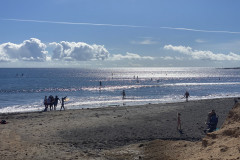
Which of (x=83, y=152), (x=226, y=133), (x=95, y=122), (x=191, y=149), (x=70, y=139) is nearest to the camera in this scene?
(x=226, y=133)

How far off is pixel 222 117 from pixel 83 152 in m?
14.6

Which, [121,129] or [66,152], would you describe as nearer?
[66,152]

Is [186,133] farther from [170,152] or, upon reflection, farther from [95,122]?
[95,122]

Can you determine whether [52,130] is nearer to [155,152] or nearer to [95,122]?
[95,122]

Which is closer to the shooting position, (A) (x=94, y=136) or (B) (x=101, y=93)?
(A) (x=94, y=136)

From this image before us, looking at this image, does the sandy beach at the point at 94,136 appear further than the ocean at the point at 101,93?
No

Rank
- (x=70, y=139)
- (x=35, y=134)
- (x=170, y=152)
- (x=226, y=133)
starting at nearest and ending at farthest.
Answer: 1. (x=226, y=133)
2. (x=170, y=152)
3. (x=70, y=139)
4. (x=35, y=134)

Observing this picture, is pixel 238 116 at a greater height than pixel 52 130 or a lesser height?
greater

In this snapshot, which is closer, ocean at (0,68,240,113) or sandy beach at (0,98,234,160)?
sandy beach at (0,98,234,160)

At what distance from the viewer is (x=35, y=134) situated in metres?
16.6

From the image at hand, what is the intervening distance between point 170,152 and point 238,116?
3266 mm

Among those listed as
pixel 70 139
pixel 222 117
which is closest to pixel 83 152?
pixel 70 139

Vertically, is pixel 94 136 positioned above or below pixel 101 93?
above

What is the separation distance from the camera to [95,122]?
67.2 ft
